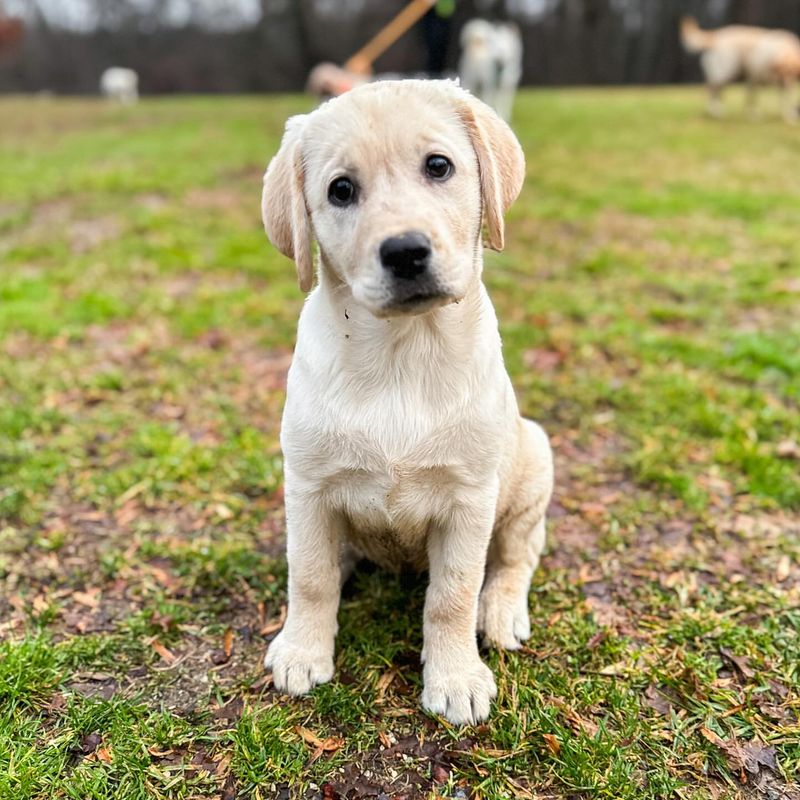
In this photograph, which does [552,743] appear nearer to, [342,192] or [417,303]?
[417,303]

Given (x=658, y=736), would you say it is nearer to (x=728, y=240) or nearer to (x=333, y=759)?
(x=333, y=759)

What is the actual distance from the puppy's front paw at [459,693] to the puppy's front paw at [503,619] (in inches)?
9.5

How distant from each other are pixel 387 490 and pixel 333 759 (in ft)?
2.85

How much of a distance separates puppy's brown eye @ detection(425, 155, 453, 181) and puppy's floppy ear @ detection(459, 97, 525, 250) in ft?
0.51

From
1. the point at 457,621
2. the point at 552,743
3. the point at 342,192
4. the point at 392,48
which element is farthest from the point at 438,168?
the point at 392,48

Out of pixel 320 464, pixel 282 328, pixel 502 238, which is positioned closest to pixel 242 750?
pixel 320 464

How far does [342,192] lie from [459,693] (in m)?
1.67

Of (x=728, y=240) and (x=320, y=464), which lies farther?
(x=728, y=240)

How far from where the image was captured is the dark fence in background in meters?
28.4

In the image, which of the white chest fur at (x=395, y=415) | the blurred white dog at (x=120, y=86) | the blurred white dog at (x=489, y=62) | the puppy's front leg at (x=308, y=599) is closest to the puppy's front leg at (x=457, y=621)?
the white chest fur at (x=395, y=415)

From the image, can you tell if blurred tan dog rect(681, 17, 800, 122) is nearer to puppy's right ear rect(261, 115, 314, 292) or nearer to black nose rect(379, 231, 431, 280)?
puppy's right ear rect(261, 115, 314, 292)

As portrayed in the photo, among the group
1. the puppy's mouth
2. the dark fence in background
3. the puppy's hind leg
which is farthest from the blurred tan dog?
the puppy's mouth

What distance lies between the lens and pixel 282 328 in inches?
229

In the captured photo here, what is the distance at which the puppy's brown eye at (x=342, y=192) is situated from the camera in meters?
2.29
